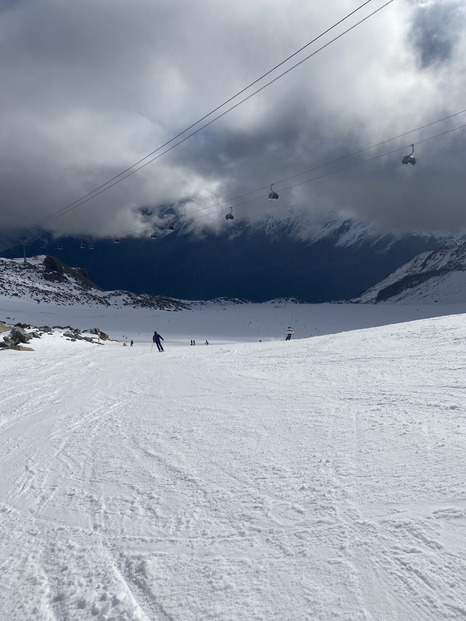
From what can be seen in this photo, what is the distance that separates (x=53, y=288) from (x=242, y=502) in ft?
226

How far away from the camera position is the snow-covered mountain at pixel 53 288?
181ft

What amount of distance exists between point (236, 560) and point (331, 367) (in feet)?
24.1

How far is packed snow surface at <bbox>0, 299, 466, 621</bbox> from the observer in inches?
101

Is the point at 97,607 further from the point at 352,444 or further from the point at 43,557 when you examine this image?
the point at 352,444

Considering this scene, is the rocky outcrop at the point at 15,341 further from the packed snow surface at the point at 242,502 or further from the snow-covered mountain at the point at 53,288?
the snow-covered mountain at the point at 53,288

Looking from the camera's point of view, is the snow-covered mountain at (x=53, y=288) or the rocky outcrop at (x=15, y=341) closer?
the rocky outcrop at (x=15, y=341)

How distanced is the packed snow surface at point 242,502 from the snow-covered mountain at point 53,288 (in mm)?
50929

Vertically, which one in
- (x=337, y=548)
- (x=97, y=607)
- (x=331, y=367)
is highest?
(x=331, y=367)

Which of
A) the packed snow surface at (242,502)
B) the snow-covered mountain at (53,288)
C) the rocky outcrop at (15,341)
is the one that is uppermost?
the snow-covered mountain at (53,288)

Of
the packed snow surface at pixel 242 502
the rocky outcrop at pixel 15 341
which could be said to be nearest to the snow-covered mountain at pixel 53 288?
the rocky outcrop at pixel 15 341

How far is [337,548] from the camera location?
2.87m

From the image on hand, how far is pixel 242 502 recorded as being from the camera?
3600mm

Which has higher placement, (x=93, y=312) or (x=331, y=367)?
(x=93, y=312)

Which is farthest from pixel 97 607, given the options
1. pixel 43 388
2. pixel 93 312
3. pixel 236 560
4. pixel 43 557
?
pixel 93 312
